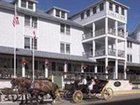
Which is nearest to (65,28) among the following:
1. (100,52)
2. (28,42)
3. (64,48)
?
(64,48)

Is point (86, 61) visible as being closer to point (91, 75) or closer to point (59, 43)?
point (59, 43)

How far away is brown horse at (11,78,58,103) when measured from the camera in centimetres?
1596

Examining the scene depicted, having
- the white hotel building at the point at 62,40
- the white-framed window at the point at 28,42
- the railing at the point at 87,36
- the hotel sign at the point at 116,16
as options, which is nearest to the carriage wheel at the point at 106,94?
the white hotel building at the point at 62,40

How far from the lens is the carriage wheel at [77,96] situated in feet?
61.1

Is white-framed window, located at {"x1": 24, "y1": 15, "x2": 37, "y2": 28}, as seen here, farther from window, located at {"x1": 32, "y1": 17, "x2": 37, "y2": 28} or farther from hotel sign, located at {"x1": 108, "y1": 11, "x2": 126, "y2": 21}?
hotel sign, located at {"x1": 108, "y1": 11, "x2": 126, "y2": 21}

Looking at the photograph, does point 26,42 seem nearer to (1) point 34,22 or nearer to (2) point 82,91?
(1) point 34,22

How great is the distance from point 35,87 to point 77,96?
3976mm

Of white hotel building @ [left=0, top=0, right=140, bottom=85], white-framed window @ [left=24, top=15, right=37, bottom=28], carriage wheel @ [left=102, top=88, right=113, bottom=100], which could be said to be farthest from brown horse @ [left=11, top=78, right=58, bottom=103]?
white-framed window @ [left=24, top=15, right=37, bottom=28]

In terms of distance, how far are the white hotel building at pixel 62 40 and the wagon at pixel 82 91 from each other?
8.83m

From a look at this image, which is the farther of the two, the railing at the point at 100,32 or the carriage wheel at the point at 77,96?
the railing at the point at 100,32

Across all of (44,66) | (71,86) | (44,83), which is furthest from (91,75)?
(44,66)

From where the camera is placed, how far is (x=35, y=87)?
15.9 metres

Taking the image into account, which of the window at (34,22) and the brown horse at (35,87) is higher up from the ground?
the window at (34,22)

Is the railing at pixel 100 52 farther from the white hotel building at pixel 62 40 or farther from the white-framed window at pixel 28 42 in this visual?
the white-framed window at pixel 28 42
